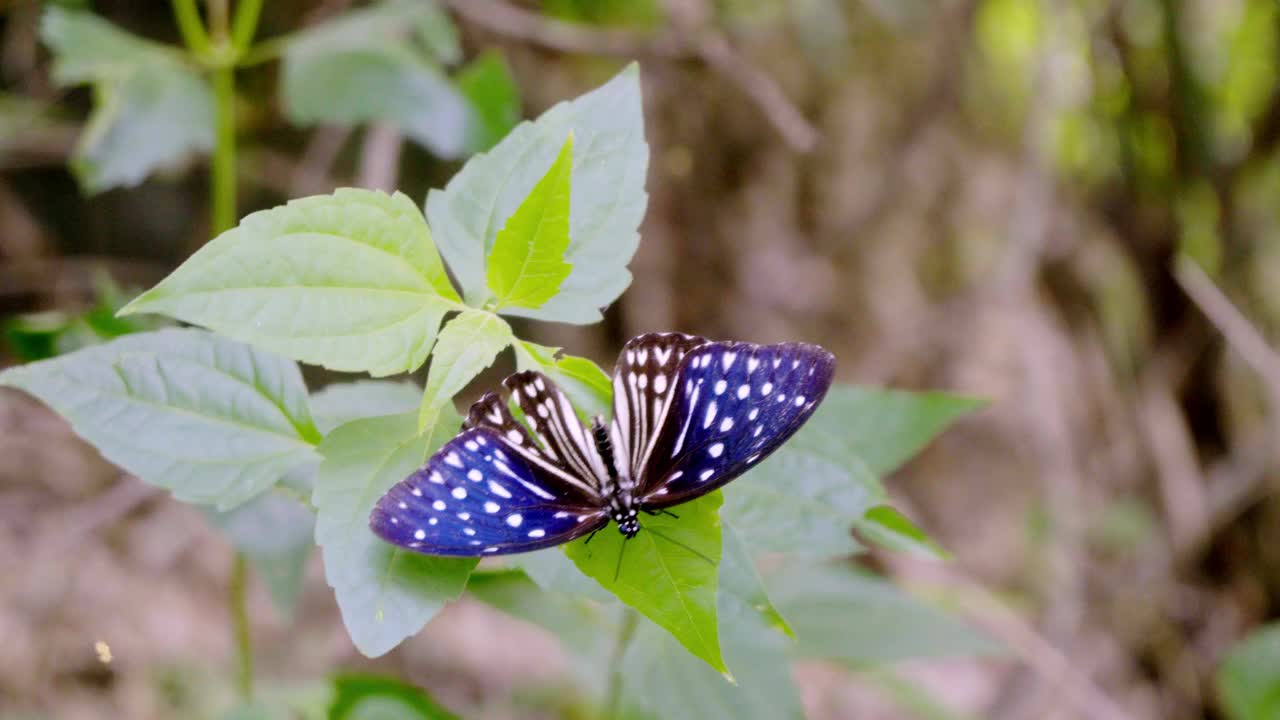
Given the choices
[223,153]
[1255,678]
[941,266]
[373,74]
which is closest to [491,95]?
[373,74]

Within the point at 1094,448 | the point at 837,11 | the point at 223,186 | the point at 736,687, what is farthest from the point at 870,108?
the point at 736,687

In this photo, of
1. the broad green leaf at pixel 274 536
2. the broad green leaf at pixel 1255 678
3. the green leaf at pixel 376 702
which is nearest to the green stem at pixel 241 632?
the broad green leaf at pixel 274 536

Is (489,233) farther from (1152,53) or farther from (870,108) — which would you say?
(1152,53)

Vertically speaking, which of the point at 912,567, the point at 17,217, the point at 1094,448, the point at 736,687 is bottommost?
the point at 912,567

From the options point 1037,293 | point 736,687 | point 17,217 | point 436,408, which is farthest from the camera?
point 1037,293

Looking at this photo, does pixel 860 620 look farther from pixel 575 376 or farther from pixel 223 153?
pixel 223 153

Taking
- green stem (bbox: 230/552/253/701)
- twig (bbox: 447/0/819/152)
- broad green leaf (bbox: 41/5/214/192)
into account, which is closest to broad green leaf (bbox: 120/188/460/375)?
green stem (bbox: 230/552/253/701)
